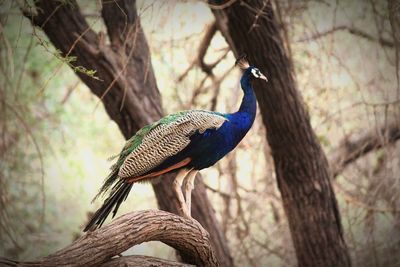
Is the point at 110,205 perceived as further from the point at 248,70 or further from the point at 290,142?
the point at 290,142

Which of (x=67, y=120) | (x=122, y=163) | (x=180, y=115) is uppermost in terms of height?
(x=67, y=120)

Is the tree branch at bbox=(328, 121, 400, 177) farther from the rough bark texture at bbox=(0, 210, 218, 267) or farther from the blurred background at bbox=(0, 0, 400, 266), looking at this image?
the rough bark texture at bbox=(0, 210, 218, 267)

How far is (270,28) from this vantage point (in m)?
5.30

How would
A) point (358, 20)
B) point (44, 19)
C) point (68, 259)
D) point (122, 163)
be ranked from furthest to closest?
point (358, 20) < point (44, 19) < point (122, 163) < point (68, 259)

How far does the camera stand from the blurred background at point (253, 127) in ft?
20.8

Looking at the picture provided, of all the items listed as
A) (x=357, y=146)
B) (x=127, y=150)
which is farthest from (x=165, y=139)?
(x=357, y=146)

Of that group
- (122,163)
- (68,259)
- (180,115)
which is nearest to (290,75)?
(180,115)

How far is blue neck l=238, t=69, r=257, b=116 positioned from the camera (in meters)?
3.95

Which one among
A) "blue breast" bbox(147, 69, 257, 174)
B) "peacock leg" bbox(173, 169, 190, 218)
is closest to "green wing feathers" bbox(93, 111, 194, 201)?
"blue breast" bbox(147, 69, 257, 174)

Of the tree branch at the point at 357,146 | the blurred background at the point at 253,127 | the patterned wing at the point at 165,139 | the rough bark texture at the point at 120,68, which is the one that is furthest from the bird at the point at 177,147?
the tree branch at the point at 357,146

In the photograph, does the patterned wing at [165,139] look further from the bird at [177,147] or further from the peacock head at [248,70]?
the peacock head at [248,70]

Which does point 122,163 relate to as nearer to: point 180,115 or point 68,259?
point 180,115

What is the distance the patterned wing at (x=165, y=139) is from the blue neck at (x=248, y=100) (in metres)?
0.16

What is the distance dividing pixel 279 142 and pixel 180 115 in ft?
6.21
